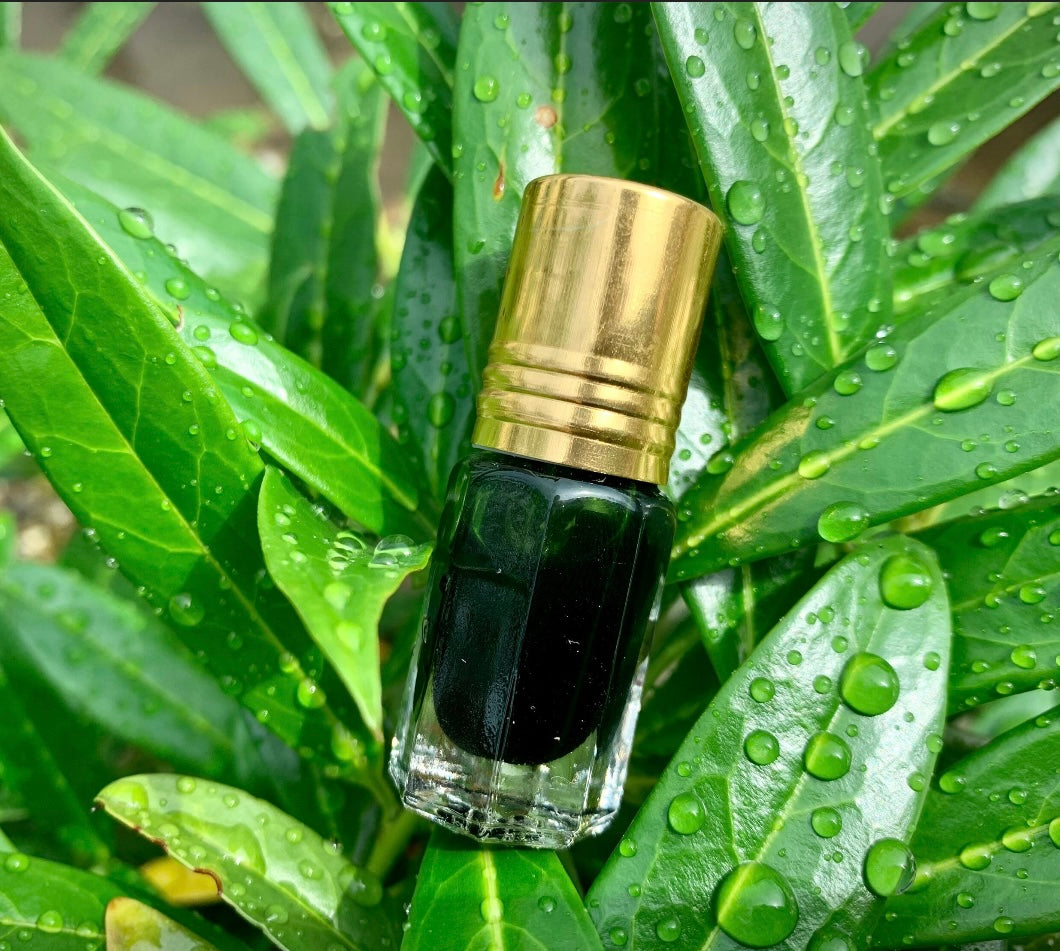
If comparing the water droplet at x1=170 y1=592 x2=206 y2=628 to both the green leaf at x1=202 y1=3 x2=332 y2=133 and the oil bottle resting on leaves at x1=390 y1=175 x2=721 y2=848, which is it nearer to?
the oil bottle resting on leaves at x1=390 y1=175 x2=721 y2=848

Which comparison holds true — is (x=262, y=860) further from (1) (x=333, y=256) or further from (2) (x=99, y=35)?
(2) (x=99, y=35)

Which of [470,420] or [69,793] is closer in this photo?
[470,420]

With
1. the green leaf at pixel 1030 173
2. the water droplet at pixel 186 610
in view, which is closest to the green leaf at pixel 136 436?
the water droplet at pixel 186 610

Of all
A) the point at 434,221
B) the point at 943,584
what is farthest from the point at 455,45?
the point at 943,584

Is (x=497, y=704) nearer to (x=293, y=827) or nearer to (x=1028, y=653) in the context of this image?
(x=293, y=827)

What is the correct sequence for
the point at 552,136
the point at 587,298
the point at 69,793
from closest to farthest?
the point at 587,298 < the point at 552,136 < the point at 69,793

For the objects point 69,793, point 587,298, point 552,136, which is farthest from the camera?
point 69,793

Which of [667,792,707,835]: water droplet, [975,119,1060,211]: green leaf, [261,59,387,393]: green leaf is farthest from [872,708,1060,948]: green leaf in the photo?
[975,119,1060,211]: green leaf
